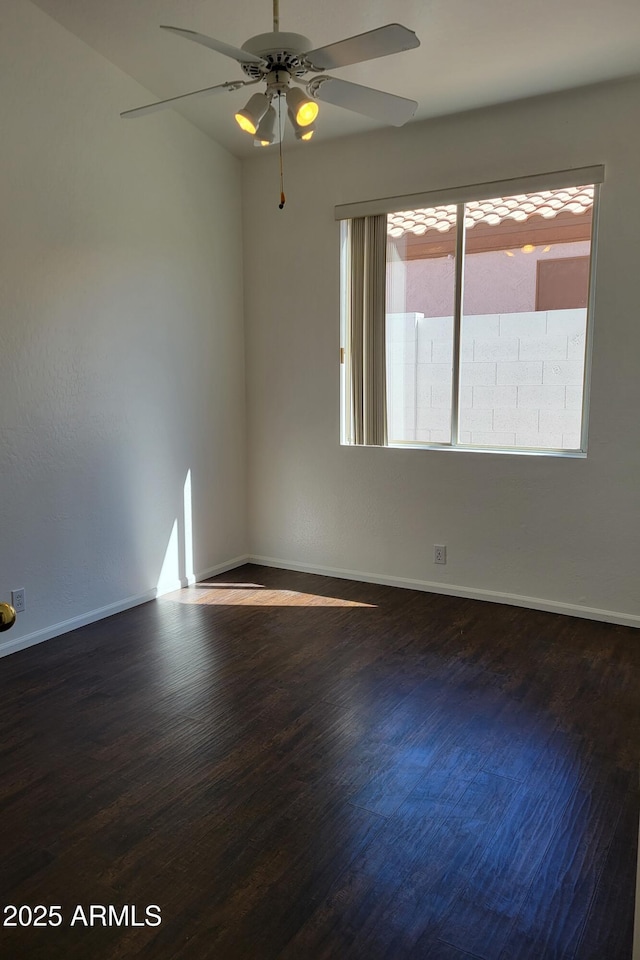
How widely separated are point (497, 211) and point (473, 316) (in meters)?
0.62

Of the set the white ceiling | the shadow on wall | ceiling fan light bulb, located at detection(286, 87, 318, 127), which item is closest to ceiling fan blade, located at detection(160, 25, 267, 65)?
ceiling fan light bulb, located at detection(286, 87, 318, 127)

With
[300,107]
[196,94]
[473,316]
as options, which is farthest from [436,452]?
[196,94]

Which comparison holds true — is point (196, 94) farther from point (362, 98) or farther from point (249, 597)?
point (249, 597)

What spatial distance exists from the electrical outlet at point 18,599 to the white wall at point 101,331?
0.04 metres

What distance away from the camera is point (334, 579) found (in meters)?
4.71

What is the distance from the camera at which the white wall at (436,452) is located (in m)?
3.59

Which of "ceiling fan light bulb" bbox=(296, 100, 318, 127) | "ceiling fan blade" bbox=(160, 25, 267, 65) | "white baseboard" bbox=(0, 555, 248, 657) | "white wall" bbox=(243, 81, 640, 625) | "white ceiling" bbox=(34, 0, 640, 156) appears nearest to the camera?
"ceiling fan blade" bbox=(160, 25, 267, 65)

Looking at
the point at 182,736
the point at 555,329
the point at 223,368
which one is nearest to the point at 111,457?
the point at 223,368

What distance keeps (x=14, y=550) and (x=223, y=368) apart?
6.68ft

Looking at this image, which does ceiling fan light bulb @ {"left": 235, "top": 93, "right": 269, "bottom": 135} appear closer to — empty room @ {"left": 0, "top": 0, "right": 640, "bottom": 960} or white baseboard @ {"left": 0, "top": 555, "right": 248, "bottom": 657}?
empty room @ {"left": 0, "top": 0, "right": 640, "bottom": 960}

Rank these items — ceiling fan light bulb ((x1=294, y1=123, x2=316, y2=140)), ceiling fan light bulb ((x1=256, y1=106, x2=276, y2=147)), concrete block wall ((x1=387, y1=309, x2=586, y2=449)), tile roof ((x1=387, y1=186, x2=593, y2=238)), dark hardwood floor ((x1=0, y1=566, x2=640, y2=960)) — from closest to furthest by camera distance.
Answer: dark hardwood floor ((x1=0, y1=566, x2=640, y2=960)) → ceiling fan light bulb ((x1=294, y1=123, x2=316, y2=140)) → ceiling fan light bulb ((x1=256, y1=106, x2=276, y2=147)) → tile roof ((x1=387, y1=186, x2=593, y2=238)) → concrete block wall ((x1=387, y1=309, x2=586, y2=449))

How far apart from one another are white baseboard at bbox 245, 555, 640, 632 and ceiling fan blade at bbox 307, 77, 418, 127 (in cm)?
277

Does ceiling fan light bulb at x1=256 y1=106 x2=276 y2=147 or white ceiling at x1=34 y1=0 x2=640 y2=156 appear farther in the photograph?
white ceiling at x1=34 y1=0 x2=640 y2=156

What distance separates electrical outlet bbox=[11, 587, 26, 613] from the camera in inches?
133
